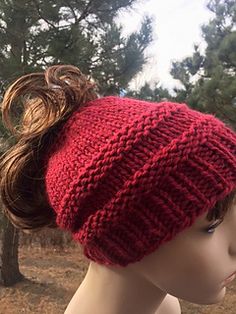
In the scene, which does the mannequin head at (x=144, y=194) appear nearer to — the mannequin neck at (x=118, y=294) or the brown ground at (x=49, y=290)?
the mannequin neck at (x=118, y=294)

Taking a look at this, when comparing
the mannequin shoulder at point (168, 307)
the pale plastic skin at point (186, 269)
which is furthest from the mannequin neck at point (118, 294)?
the mannequin shoulder at point (168, 307)

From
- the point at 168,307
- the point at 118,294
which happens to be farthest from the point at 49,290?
the point at 118,294

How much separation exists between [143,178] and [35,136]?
25 centimetres

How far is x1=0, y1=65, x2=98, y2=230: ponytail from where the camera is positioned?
81cm

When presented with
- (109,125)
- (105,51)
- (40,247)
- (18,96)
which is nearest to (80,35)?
(105,51)

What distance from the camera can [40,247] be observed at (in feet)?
12.6

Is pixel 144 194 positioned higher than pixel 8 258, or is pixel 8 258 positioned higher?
pixel 144 194

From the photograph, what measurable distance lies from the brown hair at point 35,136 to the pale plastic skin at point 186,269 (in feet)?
0.66

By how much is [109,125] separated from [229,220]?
27 cm

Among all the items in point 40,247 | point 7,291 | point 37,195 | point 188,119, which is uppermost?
point 188,119

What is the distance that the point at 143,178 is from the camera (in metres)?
0.67

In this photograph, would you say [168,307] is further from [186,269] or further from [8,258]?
[8,258]

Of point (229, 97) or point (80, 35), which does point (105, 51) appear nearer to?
point (80, 35)

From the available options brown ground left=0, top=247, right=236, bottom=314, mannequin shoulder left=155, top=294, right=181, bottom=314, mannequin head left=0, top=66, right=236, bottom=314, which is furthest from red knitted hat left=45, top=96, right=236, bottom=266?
brown ground left=0, top=247, right=236, bottom=314
